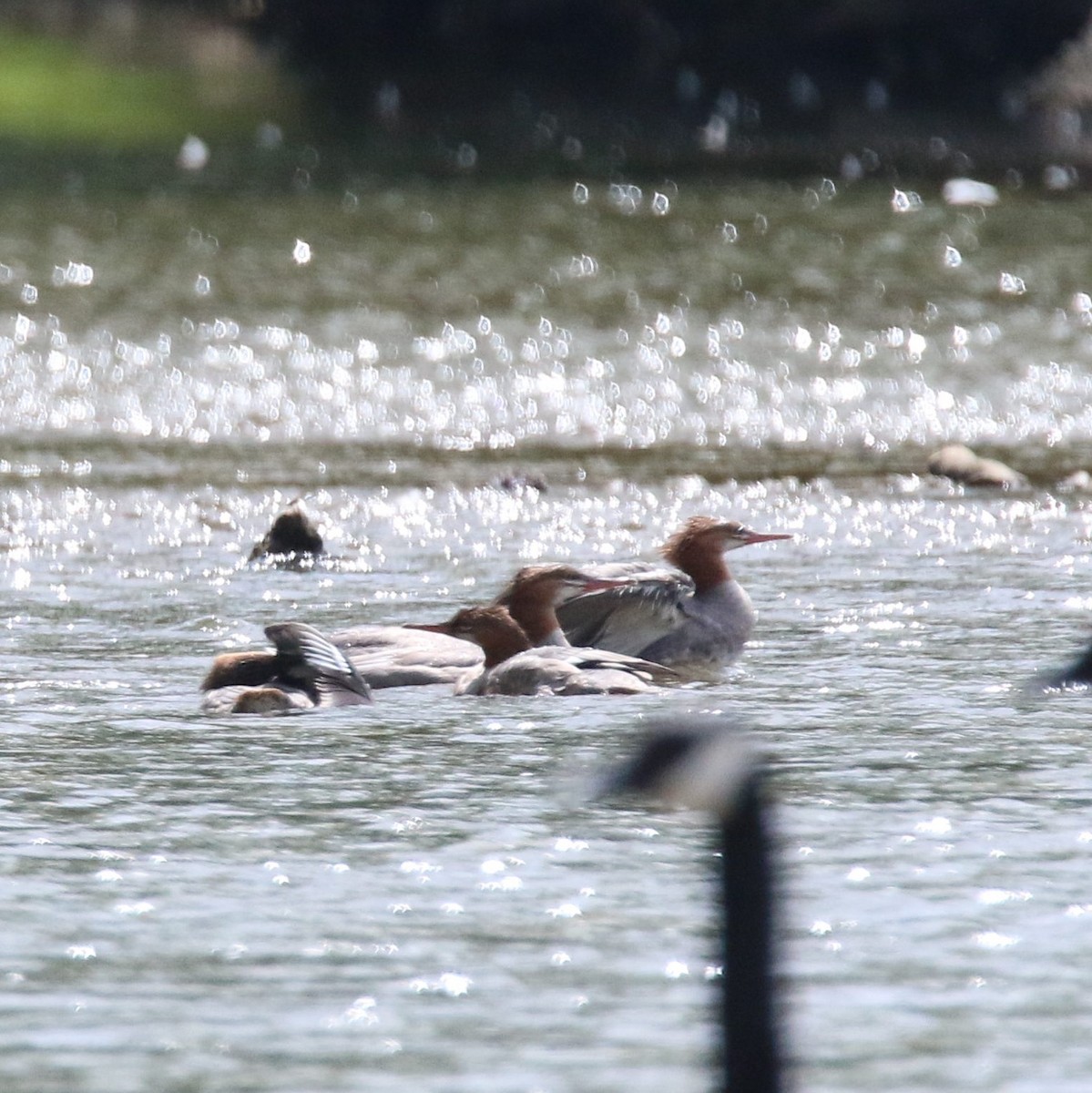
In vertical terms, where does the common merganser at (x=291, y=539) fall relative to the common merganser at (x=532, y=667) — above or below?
above

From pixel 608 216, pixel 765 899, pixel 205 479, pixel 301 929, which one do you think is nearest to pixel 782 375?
pixel 205 479

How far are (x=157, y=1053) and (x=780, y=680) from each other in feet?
15.7

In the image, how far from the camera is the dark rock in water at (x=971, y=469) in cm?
1588

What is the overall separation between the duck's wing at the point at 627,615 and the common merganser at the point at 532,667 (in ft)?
1.48

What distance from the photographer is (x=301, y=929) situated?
6.90 metres

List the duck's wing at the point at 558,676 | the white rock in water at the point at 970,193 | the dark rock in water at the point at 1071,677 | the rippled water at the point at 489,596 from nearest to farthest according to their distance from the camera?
the rippled water at the point at 489,596
the dark rock in water at the point at 1071,677
the duck's wing at the point at 558,676
the white rock in water at the point at 970,193

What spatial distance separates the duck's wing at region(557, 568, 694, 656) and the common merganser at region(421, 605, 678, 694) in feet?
1.48

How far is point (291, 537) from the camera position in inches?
523

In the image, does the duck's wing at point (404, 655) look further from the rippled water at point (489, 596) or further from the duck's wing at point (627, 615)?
the duck's wing at point (627, 615)

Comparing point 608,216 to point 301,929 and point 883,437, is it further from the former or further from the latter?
point 301,929

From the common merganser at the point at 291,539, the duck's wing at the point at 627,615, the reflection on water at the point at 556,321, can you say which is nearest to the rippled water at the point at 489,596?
the reflection on water at the point at 556,321

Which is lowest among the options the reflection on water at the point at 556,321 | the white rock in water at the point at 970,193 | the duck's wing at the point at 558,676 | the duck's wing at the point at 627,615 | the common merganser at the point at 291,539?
the duck's wing at the point at 558,676

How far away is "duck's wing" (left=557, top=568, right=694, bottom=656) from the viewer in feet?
37.0

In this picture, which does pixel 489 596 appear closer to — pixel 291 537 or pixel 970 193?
pixel 291 537
